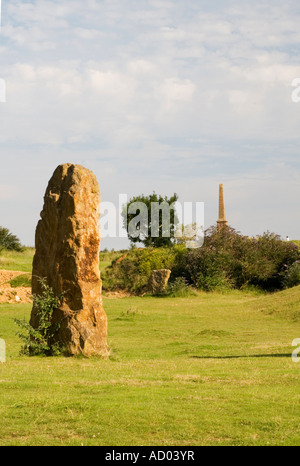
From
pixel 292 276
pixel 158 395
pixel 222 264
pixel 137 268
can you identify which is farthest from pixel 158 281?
pixel 158 395

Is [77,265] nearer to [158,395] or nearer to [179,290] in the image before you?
[158,395]

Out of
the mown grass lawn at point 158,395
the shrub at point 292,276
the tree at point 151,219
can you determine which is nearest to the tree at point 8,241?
the tree at point 151,219

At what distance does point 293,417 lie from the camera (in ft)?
26.1

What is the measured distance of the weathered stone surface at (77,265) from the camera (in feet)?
45.9

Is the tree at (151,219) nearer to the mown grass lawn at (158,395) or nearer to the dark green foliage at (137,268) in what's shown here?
the dark green foliage at (137,268)

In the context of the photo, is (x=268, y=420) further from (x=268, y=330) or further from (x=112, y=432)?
(x=268, y=330)

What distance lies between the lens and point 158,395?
9.12 m

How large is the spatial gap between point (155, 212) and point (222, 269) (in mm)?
24597

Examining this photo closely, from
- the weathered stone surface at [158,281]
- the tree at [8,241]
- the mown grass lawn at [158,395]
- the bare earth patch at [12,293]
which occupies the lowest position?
the mown grass lawn at [158,395]

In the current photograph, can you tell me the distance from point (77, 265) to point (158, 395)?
17.9ft

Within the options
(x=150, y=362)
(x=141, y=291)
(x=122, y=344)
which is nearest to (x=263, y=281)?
(x=141, y=291)

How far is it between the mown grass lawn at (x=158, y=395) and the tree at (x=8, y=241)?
35.2 meters

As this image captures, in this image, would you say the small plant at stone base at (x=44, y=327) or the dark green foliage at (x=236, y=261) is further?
the dark green foliage at (x=236, y=261)

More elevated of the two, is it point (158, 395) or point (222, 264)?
point (222, 264)
